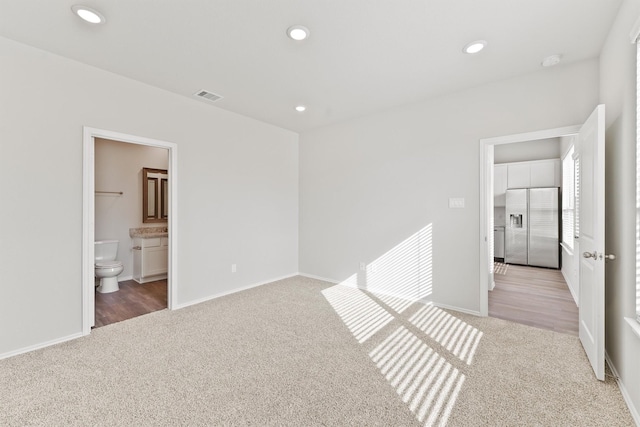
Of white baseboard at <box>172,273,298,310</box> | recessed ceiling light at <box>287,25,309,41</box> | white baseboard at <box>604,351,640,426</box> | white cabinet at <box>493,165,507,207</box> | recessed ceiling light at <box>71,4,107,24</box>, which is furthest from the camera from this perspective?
white cabinet at <box>493,165,507,207</box>

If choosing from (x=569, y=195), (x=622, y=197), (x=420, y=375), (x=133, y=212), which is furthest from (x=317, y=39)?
(x=569, y=195)

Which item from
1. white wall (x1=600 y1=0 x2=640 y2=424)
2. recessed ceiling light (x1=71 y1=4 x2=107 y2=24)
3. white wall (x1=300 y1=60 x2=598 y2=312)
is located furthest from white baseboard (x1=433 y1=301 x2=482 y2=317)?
recessed ceiling light (x1=71 y1=4 x2=107 y2=24)

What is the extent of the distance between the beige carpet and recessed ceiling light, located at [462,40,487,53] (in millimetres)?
2583

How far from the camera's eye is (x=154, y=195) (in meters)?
5.21

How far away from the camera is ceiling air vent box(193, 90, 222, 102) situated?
339 centimetres

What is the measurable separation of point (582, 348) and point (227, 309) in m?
3.50

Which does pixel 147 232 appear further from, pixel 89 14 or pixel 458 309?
pixel 458 309

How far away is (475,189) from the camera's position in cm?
325

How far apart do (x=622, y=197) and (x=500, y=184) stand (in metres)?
5.02

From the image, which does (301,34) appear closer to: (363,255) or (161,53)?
(161,53)

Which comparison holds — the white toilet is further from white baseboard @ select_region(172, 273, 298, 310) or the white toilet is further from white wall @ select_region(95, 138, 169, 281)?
white baseboard @ select_region(172, 273, 298, 310)

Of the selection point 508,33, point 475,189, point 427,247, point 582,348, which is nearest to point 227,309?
point 427,247

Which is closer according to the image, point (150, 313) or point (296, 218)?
point (150, 313)

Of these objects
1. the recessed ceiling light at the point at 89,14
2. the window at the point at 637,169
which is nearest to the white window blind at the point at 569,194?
the window at the point at 637,169
